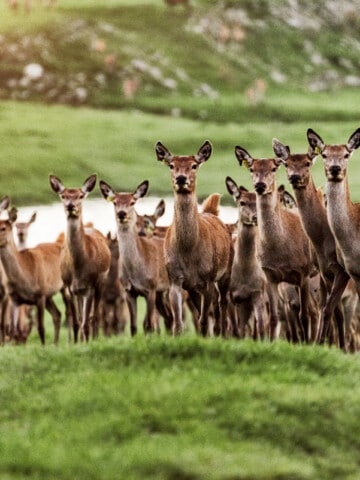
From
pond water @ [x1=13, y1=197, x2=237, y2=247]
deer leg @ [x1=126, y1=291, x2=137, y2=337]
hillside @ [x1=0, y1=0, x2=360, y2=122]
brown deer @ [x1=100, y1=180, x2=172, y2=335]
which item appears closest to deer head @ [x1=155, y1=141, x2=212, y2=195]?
deer leg @ [x1=126, y1=291, x2=137, y2=337]

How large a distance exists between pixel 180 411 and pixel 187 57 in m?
48.8

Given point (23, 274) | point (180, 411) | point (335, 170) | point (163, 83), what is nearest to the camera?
point (180, 411)

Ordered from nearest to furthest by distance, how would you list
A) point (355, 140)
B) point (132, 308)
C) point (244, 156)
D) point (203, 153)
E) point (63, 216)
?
point (355, 140) → point (203, 153) → point (244, 156) → point (132, 308) → point (63, 216)

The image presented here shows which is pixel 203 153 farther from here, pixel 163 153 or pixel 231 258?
pixel 231 258

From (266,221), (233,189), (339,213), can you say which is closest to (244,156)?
(266,221)

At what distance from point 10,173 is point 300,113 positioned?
15524mm

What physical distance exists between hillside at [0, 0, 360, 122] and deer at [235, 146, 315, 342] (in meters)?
38.9

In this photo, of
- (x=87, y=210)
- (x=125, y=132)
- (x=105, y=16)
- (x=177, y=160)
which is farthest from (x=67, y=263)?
(x=105, y=16)

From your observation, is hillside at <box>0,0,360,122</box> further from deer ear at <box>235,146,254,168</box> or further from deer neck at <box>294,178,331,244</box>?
deer neck at <box>294,178,331,244</box>

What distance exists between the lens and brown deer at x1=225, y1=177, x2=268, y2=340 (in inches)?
707

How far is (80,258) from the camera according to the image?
1941 cm

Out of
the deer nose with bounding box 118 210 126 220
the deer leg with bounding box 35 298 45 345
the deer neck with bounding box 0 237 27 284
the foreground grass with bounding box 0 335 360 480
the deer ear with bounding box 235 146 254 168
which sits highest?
the deer ear with bounding box 235 146 254 168

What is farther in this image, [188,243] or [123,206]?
[123,206]

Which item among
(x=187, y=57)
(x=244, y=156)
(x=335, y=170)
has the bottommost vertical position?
(x=335, y=170)
